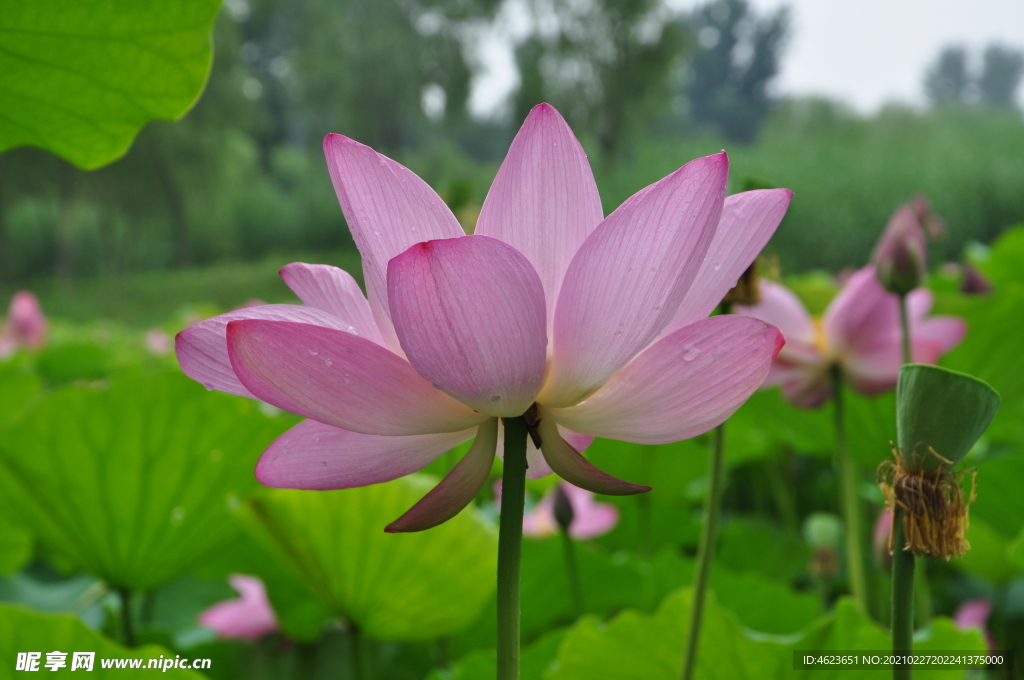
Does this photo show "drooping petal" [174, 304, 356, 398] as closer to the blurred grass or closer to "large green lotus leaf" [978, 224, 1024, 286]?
"large green lotus leaf" [978, 224, 1024, 286]

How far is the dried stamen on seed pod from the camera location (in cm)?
21

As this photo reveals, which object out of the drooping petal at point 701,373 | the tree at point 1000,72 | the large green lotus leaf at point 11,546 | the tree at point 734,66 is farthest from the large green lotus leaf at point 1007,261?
the tree at point 1000,72

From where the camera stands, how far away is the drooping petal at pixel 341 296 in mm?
223

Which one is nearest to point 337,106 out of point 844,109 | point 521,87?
point 521,87

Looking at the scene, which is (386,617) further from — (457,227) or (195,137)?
(195,137)

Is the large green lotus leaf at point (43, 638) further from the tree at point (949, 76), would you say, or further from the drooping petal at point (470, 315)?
the tree at point (949, 76)

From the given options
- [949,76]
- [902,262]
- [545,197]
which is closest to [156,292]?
[902,262]

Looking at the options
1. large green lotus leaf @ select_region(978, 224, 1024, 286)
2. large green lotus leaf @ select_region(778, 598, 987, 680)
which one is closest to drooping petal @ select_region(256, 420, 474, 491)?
large green lotus leaf @ select_region(778, 598, 987, 680)

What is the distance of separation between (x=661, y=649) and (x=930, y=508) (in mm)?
199

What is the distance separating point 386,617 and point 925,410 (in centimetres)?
34

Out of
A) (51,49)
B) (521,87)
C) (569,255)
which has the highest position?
(521,87)

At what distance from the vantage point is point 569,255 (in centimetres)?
22

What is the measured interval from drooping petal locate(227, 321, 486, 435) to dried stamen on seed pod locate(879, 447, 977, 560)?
140 millimetres

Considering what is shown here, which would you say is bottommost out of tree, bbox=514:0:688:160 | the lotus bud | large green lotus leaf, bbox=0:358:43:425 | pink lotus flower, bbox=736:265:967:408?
the lotus bud
